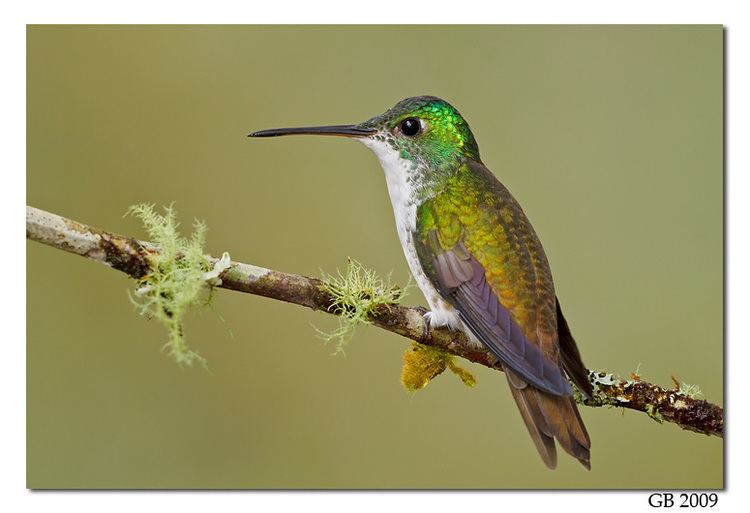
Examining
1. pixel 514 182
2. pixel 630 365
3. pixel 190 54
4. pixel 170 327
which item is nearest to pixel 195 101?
pixel 190 54

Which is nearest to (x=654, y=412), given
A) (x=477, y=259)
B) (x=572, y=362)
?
(x=572, y=362)

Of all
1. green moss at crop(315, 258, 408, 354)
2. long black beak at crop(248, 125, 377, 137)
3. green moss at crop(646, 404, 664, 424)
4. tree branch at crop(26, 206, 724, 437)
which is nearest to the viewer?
tree branch at crop(26, 206, 724, 437)

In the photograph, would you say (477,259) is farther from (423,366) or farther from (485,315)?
(423,366)

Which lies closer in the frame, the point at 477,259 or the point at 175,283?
the point at 175,283

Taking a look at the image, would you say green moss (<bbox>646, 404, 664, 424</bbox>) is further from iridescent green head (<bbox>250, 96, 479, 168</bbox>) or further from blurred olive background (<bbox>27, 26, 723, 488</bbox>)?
iridescent green head (<bbox>250, 96, 479, 168</bbox>)

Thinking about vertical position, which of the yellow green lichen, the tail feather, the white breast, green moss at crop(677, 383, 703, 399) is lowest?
the tail feather

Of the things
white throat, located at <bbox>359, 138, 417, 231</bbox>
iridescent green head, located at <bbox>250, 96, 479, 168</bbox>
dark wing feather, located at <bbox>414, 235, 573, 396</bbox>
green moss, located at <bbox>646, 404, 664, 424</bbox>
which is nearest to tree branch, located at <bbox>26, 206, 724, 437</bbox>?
green moss, located at <bbox>646, 404, 664, 424</bbox>
